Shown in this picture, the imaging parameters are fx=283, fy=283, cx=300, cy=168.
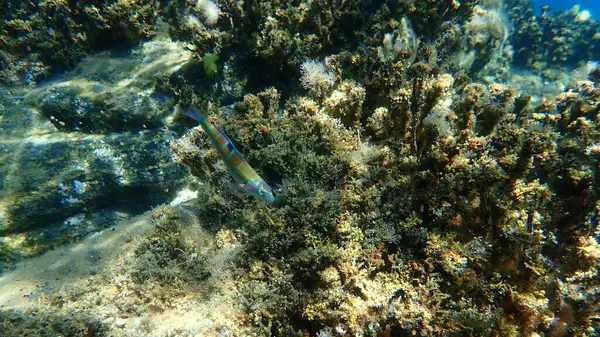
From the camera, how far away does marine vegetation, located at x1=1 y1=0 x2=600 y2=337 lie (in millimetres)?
2580

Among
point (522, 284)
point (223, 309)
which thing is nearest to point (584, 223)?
point (522, 284)

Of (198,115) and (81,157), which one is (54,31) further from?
(198,115)

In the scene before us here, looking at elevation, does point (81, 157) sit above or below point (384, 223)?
below

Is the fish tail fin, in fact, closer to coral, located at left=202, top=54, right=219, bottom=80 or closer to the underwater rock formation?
coral, located at left=202, top=54, right=219, bottom=80

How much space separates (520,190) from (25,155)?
24.8 feet

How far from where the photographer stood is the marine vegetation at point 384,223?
2.58 meters

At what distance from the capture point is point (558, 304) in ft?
8.61

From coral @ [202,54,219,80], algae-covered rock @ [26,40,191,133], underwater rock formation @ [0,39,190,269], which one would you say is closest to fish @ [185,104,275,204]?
coral @ [202,54,219,80]

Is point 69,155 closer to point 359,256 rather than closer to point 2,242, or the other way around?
point 2,242

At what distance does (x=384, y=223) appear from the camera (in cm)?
290

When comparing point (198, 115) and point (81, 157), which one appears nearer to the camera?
point (198, 115)

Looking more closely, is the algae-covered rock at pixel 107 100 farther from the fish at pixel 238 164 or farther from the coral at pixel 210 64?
the fish at pixel 238 164

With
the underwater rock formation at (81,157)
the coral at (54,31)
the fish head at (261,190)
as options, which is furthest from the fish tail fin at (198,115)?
the coral at (54,31)

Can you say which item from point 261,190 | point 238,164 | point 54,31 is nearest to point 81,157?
point 54,31
